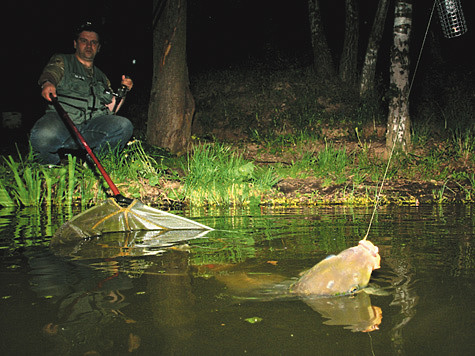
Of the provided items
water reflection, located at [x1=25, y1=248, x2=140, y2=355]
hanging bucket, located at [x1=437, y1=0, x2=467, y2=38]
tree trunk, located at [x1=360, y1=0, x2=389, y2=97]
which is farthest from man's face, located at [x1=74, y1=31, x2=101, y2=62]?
tree trunk, located at [x1=360, y1=0, x2=389, y2=97]

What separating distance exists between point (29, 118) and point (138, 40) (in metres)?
5.15

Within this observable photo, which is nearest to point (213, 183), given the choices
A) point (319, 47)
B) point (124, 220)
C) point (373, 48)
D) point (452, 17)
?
point (124, 220)

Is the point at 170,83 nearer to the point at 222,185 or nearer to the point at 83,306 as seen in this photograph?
the point at 222,185

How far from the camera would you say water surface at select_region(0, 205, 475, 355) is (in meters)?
1.40

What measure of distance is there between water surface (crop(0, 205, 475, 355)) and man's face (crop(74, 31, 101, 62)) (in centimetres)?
281

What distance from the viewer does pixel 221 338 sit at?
1.45 metres

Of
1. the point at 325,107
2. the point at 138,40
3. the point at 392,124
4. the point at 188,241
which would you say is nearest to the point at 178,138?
the point at 392,124

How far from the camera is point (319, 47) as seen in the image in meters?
12.0

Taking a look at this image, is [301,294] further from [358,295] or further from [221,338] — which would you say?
[221,338]

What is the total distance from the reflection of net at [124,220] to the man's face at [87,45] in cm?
262

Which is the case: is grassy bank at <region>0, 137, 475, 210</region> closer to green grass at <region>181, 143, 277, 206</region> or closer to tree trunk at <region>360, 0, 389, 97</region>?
green grass at <region>181, 143, 277, 206</region>

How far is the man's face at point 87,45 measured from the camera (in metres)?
5.15

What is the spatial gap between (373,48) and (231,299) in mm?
9320

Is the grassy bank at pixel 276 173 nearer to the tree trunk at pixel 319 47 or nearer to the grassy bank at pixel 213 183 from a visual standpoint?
the grassy bank at pixel 213 183
